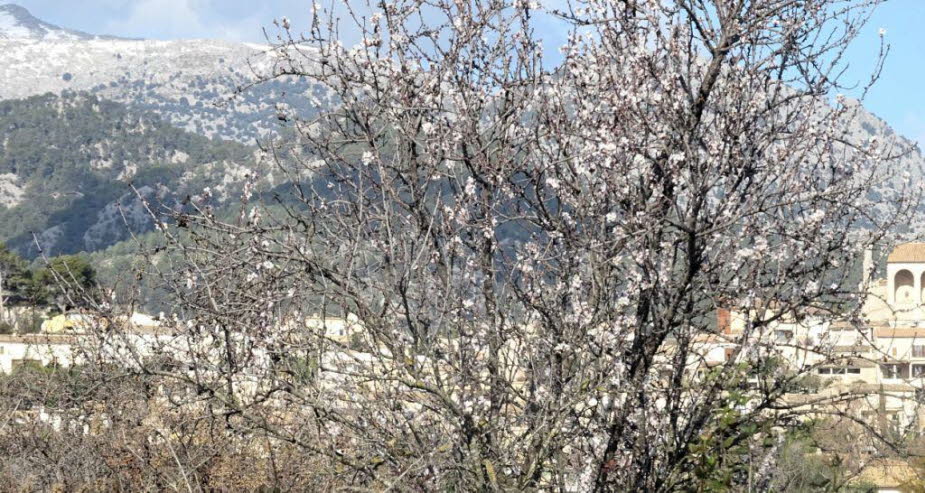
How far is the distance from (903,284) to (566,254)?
90150 millimetres

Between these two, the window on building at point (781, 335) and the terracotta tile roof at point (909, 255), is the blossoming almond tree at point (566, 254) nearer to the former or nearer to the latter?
the window on building at point (781, 335)

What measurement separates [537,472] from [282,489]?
519 centimetres

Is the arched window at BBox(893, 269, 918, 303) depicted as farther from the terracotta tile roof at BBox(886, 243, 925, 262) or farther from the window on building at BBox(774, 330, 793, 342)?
the window on building at BBox(774, 330, 793, 342)

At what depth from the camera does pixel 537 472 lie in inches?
218

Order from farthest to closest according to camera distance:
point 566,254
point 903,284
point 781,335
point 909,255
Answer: point 903,284, point 909,255, point 781,335, point 566,254

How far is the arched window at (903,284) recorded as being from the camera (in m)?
87.6

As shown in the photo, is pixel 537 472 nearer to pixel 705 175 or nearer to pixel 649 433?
pixel 649 433

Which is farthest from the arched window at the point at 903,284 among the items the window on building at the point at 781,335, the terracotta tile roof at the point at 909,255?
the window on building at the point at 781,335

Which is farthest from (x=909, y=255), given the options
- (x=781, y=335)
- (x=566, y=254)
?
(x=566, y=254)

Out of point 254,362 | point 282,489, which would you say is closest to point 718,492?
point 254,362

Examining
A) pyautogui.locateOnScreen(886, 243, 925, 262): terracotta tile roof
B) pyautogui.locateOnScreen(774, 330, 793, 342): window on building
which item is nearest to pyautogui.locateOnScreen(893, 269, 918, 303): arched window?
pyautogui.locateOnScreen(886, 243, 925, 262): terracotta tile roof

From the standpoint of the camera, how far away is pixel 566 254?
6.42 meters

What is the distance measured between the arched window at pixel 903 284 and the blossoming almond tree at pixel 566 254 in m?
86.8

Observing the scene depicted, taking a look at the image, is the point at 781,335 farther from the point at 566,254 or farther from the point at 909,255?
the point at 909,255
